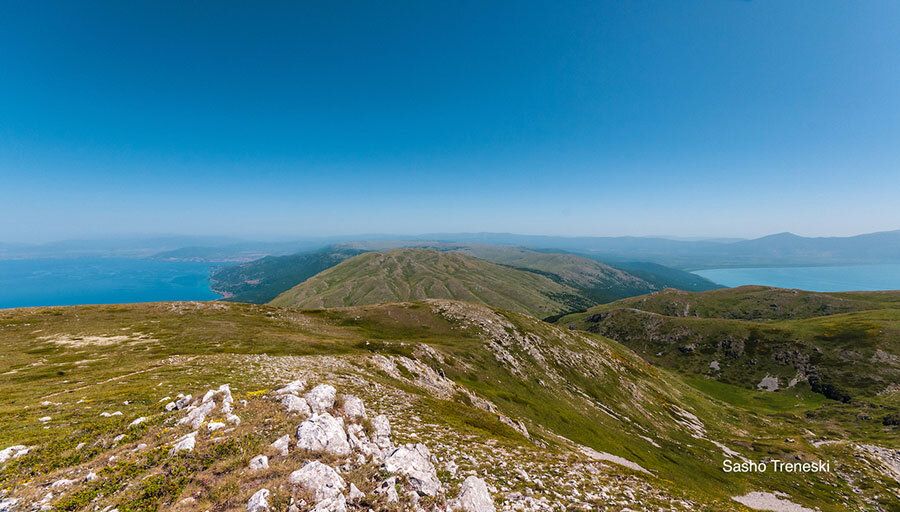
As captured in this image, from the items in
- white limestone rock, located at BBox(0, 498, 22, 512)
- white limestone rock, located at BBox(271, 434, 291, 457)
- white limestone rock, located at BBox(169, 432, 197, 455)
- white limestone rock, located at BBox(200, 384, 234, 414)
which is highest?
white limestone rock, located at BBox(0, 498, 22, 512)

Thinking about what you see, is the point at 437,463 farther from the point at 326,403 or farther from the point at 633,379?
the point at 633,379

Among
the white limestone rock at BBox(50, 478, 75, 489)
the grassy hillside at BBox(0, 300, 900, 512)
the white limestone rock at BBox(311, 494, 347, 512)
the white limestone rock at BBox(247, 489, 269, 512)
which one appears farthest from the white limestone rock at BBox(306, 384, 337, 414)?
the white limestone rock at BBox(50, 478, 75, 489)

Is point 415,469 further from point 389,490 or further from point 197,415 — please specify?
point 197,415

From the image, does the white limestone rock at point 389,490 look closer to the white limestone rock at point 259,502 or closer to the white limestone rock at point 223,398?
the white limestone rock at point 259,502

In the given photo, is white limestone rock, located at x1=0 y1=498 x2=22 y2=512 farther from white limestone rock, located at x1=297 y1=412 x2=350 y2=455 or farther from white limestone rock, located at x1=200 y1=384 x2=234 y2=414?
white limestone rock, located at x1=297 y1=412 x2=350 y2=455

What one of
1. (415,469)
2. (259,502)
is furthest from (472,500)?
(259,502)

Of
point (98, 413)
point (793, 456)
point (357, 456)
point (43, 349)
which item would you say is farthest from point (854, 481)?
point (43, 349)

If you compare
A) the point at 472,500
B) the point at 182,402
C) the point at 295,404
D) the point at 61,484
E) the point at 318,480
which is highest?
the point at 61,484
